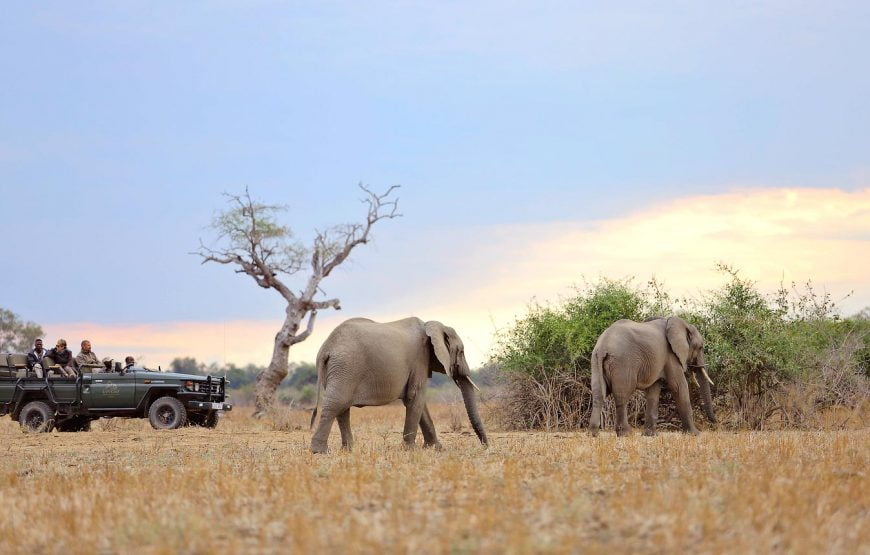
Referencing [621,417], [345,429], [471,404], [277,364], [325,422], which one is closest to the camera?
[325,422]

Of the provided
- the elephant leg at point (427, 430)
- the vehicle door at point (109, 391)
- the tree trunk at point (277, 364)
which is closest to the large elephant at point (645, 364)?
the elephant leg at point (427, 430)

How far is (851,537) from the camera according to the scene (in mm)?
7875

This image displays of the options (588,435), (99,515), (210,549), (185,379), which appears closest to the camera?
(210,549)

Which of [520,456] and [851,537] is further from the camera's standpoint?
[520,456]

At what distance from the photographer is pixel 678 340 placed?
68.5 feet

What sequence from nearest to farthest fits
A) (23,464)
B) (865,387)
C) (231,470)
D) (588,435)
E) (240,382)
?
(231,470)
(23,464)
(588,435)
(865,387)
(240,382)

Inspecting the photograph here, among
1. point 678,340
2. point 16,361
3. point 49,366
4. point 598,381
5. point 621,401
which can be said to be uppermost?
point 678,340

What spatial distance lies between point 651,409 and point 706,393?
204cm

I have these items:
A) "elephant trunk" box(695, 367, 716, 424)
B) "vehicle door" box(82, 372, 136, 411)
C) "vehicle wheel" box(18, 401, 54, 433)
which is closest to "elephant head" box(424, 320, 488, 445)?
"elephant trunk" box(695, 367, 716, 424)

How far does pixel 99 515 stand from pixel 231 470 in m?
3.63

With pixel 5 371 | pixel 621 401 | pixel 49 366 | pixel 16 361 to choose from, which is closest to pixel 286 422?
pixel 49 366

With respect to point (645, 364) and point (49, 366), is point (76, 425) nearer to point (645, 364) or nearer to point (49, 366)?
point (49, 366)

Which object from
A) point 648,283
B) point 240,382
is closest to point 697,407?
point 648,283

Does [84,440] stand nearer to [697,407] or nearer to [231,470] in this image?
[231,470]
